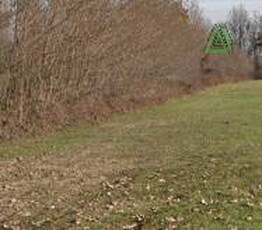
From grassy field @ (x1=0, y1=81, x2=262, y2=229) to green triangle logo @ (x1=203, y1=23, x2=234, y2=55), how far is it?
3865cm

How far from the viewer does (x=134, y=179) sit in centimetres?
1132

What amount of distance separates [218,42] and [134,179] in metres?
52.8

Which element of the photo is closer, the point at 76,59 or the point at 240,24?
the point at 76,59

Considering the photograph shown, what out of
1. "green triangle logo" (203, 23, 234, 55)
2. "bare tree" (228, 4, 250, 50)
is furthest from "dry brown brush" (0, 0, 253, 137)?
"bare tree" (228, 4, 250, 50)

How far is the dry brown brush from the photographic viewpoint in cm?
1756

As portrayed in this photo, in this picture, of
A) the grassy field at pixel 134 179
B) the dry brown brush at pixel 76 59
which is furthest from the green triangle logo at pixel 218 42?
the grassy field at pixel 134 179

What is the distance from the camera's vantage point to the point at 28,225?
331 inches

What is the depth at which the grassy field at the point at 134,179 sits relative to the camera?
8484 millimetres

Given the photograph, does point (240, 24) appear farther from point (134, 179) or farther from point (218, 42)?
point (134, 179)

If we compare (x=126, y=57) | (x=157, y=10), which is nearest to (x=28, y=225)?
(x=126, y=57)

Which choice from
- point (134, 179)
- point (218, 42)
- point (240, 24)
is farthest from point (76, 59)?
point (240, 24)

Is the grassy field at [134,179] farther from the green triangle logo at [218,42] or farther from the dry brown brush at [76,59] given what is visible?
the green triangle logo at [218,42]

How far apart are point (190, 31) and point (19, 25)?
29509 millimetres

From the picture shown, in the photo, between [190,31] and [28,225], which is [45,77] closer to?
[28,225]
